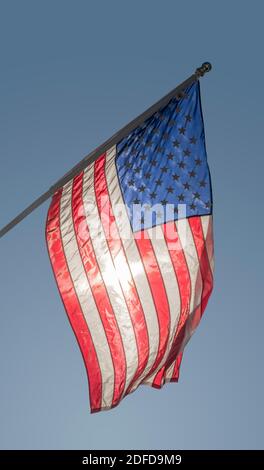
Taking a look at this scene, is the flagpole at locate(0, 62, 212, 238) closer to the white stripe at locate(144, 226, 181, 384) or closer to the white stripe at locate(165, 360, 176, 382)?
the white stripe at locate(144, 226, 181, 384)

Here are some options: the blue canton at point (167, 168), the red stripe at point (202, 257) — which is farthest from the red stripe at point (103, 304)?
the red stripe at point (202, 257)

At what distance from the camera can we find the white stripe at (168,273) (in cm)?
1040

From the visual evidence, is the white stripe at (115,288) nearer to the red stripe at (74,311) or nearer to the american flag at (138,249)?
the american flag at (138,249)

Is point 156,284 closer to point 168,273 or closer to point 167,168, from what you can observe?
point 168,273

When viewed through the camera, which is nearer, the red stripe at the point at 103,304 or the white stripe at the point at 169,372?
the red stripe at the point at 103,304

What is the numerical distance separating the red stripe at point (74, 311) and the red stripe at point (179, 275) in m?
1.64

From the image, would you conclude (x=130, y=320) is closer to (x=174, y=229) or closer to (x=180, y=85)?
(x=174, y=229)

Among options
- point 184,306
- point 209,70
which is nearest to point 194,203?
point 184,306

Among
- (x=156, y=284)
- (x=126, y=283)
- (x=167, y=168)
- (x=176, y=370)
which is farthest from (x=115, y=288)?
(x=176, y=370)

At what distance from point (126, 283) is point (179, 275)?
1.09m

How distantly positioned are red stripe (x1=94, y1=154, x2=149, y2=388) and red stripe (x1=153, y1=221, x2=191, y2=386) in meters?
0.69

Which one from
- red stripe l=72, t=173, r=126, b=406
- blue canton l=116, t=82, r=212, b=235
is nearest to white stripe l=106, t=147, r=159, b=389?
blue canton l=116, t=82, r=212, b=235

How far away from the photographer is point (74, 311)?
10.3 metres

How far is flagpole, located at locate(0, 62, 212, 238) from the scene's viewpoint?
31.1 ft
